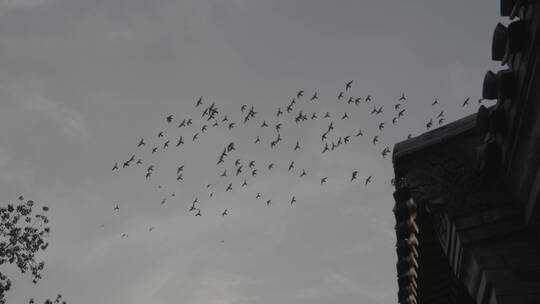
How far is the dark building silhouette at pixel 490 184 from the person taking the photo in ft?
19.4

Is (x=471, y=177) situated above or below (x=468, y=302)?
above

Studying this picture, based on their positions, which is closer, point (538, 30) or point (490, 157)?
point (538, 30)

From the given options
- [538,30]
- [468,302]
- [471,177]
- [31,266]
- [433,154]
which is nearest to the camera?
[538,30]

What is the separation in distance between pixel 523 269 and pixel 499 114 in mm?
2065

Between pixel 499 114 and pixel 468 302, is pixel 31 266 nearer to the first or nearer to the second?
pixel 468 302

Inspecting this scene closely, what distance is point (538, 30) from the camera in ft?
17.4

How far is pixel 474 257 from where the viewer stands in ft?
22.3

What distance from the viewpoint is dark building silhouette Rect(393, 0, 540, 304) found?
5.90 metres

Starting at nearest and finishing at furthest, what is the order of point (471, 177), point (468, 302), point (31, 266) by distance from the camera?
1. point (471, 177)
2. point (468, 302)
3. point (31, 266)

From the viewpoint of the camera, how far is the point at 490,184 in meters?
7.39

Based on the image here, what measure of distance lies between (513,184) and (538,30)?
247 centimetres

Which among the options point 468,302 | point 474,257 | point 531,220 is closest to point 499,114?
point 531,220

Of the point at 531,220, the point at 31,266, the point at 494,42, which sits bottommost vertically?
the point at 531,220

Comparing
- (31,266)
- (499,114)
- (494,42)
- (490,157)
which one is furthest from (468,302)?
(31,266)
